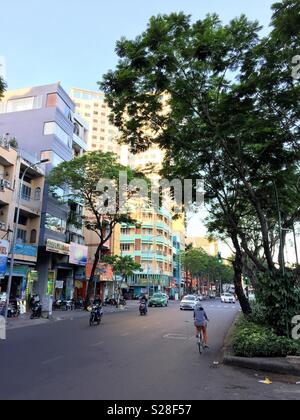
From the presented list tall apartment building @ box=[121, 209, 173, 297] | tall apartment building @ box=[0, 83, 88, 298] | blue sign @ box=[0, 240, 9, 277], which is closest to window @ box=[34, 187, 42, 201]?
tall apartment building @ box=[0, 83, 88, 298]

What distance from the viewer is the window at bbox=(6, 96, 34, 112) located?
37906 millimetres

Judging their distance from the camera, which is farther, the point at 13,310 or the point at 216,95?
the point at 13,310

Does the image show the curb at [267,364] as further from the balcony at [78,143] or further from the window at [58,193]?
the balcony at [78,143]

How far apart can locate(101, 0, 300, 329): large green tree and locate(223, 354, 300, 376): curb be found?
2269 millimetres

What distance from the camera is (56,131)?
36531mm

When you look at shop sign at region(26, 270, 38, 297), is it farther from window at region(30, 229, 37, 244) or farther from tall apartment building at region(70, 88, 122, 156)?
tall apartment building at region(70, 88, 122, 156)

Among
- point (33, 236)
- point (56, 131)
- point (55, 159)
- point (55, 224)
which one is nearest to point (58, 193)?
point (55, 224)

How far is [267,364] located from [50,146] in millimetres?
29983

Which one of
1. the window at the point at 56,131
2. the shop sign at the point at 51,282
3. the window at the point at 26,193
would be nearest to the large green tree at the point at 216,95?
the window at the point at 26,193

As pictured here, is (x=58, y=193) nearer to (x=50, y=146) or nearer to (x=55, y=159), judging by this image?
(x=55, y=159)

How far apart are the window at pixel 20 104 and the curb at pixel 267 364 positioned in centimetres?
3312

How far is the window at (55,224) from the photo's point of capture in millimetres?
34469
